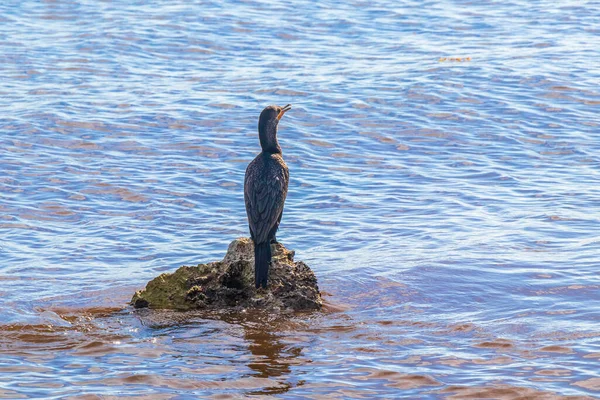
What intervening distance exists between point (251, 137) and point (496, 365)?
27.5 ft

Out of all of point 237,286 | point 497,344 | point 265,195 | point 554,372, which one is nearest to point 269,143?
point 265,195

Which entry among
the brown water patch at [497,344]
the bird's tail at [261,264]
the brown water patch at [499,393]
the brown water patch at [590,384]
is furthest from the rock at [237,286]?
the brown water patch at [590,384]

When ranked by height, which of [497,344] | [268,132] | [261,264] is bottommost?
[497,344]

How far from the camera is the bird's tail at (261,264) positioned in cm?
753

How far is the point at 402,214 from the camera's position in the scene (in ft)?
36.4

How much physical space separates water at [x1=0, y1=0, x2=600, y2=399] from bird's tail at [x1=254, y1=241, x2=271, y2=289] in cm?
31

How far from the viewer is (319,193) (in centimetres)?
1199

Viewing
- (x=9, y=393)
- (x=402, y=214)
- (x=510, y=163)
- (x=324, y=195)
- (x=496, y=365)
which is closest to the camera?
(x=9, y=393)

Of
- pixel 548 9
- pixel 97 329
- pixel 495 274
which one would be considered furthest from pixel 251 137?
pixel 548 9

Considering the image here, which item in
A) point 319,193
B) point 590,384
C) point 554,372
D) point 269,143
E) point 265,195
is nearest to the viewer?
point 590,384

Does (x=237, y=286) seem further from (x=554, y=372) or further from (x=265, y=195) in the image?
(x=554, y=372)

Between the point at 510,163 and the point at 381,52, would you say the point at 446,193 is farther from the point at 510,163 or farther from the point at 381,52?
the point at 381,52

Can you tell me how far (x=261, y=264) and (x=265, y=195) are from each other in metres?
0.87

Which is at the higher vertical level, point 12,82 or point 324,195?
point 12,82
